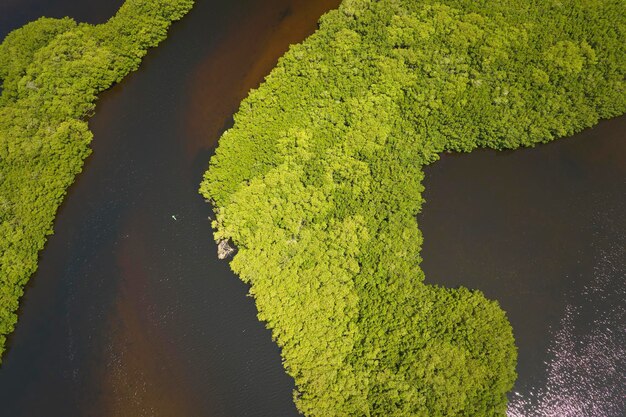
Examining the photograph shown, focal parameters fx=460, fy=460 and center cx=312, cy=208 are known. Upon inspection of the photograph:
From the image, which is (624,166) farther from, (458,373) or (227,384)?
(227,384)

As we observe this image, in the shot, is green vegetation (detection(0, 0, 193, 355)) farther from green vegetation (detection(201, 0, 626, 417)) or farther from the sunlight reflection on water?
the sunlight reflection on water

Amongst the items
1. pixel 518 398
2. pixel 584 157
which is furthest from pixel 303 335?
pixel 584 157

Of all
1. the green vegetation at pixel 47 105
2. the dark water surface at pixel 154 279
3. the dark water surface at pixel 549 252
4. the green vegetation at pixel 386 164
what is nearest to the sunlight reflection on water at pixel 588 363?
the dark water surface at pixel 549 252

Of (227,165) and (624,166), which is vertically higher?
(227,165)

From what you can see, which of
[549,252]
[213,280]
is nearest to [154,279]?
[213,280]

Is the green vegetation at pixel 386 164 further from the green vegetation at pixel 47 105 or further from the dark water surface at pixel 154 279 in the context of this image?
the green vegetation at pixel 47 105

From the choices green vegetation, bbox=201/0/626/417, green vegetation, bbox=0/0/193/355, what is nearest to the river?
green vegetation, bbox=0/0/193/355
